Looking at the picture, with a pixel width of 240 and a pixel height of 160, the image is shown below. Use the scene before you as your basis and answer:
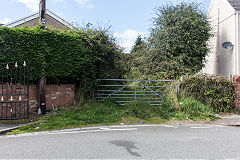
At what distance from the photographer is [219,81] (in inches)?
346

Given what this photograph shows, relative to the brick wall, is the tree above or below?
above

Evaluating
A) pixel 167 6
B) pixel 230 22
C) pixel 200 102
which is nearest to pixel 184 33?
pixel 167 6

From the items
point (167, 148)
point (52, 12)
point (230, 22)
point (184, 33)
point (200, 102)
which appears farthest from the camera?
point (52, 12)

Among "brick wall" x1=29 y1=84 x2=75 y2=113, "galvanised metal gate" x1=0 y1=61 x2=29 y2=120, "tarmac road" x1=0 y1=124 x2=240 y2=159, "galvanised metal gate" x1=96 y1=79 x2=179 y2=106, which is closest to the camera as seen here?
A: "tarmac road" x1=0 y1=124 x2=240 y2=159

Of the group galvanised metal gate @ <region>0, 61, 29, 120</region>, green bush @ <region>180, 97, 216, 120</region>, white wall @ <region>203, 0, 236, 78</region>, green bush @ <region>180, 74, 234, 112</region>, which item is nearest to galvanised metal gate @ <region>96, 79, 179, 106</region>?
green bush @ <region>180, 74, 234, 112</region>

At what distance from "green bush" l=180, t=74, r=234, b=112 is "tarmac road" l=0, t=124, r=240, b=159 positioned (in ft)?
9.27

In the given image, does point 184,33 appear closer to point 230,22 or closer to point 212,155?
point 230,22

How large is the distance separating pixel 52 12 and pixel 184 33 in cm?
972

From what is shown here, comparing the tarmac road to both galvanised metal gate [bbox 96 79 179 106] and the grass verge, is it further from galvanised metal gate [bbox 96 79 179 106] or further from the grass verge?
galvanised metal gate [bbox 96 79 179 106]

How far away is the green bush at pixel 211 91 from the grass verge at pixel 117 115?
431mm

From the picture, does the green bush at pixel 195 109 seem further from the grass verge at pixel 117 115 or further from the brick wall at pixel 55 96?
the brick wall at pixel 55 96

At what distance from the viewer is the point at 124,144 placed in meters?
4.48

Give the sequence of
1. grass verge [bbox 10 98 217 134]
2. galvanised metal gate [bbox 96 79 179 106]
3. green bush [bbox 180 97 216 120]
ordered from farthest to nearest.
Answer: galvanised metal gate [bbox 96 79 179 106], green bush [bbox 180 97 216 120], grass verge [bbox 10 98 217 134]

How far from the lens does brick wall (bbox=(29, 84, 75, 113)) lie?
25.0 feet
